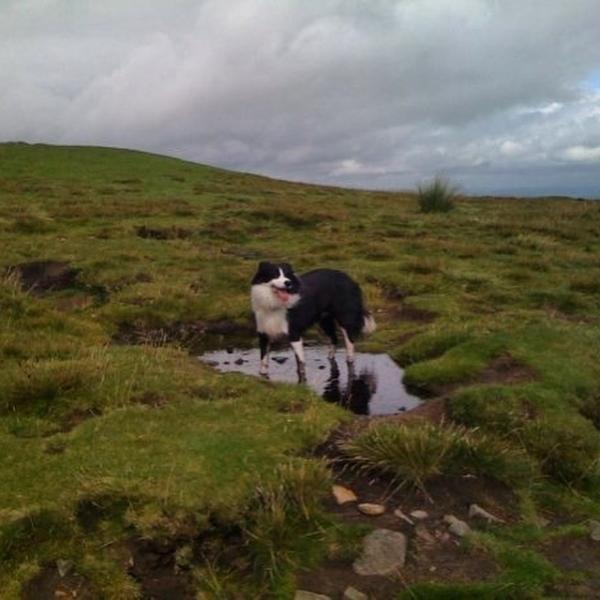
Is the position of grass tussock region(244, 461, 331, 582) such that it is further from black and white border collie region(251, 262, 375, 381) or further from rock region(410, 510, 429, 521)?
black and white border collie region(251, 262, 375, 381)

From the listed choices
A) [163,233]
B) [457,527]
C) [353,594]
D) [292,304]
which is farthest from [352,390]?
[163,233]

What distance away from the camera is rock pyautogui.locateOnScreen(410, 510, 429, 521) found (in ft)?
24.7

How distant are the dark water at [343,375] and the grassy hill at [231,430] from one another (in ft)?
1.73

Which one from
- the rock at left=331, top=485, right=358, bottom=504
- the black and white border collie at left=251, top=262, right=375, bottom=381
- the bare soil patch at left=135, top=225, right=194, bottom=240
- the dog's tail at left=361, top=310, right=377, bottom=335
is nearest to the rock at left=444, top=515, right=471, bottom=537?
the rock at left=331, top=485, right=358, bottom=504

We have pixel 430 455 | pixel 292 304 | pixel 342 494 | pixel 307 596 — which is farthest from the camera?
pixel 292 304

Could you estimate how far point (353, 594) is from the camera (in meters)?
6.39

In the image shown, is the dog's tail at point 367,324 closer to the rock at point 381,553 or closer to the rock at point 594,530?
the rock at point 594,530

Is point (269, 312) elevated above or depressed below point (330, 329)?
above

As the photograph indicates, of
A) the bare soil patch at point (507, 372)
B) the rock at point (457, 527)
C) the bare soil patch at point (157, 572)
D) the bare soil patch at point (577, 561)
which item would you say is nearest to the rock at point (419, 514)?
the rock at point (457, 527)

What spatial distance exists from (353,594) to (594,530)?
286 cm

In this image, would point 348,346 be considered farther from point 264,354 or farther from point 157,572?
point 157,572

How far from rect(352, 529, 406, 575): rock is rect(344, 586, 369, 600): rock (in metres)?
0.28

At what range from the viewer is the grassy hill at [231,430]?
22.1 ft

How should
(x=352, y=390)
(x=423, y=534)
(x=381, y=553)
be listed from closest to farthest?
(x=381, y=553) < (x=423, y=534) < (x=352, y=390)
